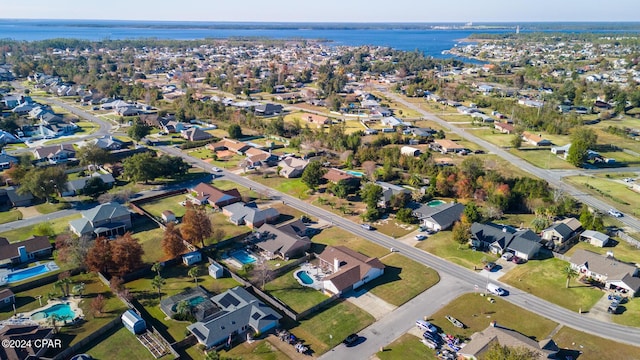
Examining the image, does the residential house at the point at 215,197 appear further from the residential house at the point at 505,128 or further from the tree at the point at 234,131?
the residential house at the point at 505,128

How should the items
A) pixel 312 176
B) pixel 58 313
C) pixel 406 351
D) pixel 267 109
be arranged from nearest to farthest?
A: pixel 406 351 → pixel 58 313 → pixel 312 176 → pixel 267 109

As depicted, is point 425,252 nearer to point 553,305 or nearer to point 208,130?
point 553,305

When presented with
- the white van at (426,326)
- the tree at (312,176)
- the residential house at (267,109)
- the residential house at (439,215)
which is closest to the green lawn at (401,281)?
the white van at (426,326)

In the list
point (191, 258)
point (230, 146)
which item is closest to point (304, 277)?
point (191, 258)

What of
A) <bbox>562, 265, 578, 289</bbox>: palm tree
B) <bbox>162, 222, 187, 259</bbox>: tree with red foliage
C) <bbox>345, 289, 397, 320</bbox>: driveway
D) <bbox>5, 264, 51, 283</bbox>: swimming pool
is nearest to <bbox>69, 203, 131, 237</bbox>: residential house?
<bbox>5, 264, 51, 283</bbox>: swimming pool

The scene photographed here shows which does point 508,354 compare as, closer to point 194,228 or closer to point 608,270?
point 608,270

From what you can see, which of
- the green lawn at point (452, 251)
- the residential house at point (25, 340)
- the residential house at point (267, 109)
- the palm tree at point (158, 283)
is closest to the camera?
the residential house at point (25, 340)

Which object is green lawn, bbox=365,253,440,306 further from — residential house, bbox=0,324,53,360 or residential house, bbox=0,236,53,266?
residential house, bbox=0,236,53,266
